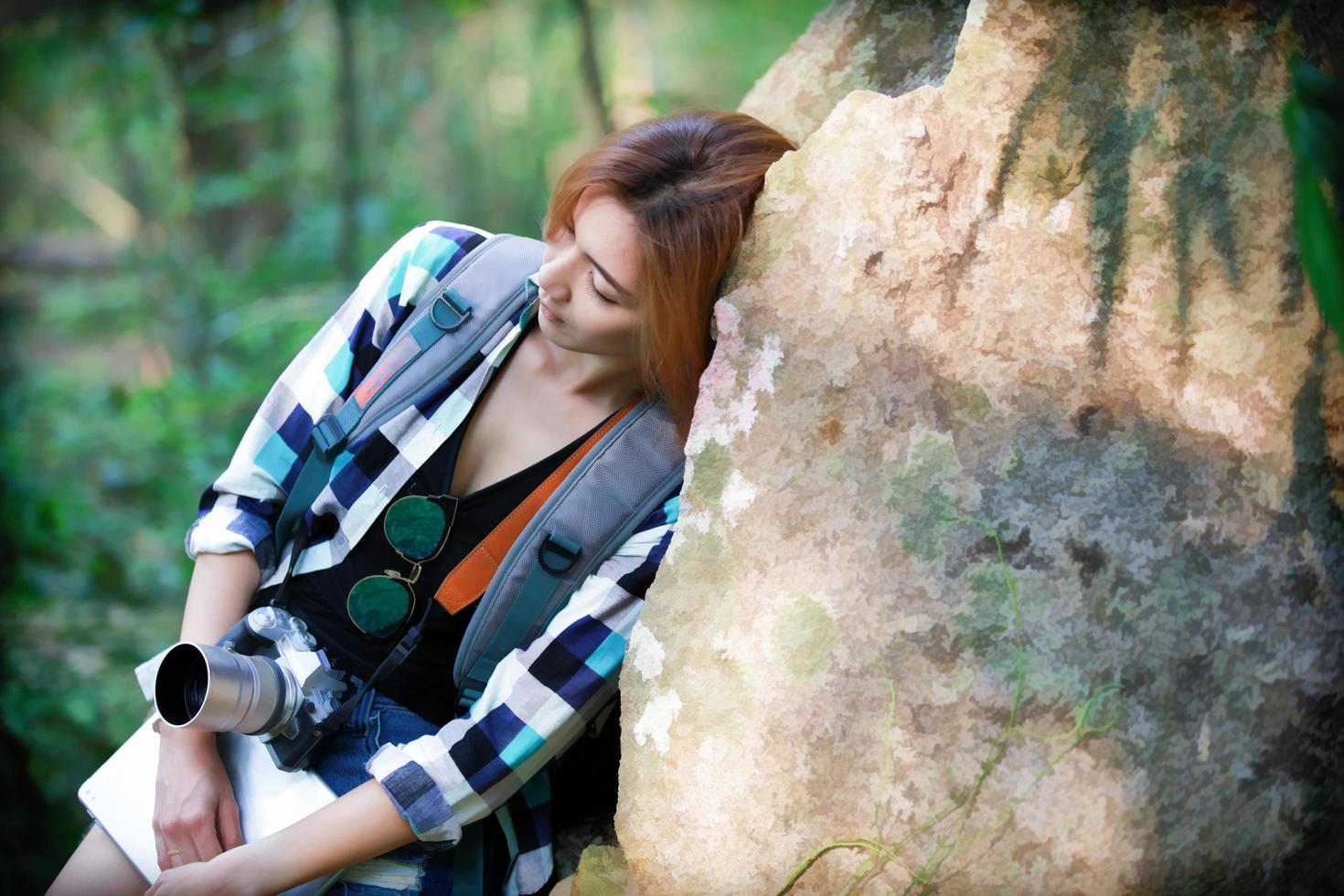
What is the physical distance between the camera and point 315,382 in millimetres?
1642

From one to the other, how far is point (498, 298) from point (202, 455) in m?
2.86

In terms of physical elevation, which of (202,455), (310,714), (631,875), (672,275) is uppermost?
(672,275)

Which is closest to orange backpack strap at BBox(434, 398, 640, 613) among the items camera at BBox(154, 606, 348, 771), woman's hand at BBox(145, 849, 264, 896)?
camera at BBox(154, 606, 348, 771)

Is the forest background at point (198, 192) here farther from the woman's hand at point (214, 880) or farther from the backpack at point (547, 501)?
the woman's hand at point (214, 880)

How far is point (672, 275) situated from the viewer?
55.4 inches

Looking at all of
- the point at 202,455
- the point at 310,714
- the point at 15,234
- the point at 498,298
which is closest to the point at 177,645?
the point at 310,714

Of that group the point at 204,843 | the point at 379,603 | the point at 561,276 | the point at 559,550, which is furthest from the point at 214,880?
the point at 561,276

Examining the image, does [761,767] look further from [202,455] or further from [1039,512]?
[202,455]

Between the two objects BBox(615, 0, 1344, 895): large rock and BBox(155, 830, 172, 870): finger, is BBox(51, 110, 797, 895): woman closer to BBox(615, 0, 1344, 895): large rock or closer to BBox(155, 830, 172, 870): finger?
BBox(155, 830, 172, 870): finger

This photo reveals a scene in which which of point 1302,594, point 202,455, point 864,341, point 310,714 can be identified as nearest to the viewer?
point 1302,594

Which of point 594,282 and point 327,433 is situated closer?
point 594,282

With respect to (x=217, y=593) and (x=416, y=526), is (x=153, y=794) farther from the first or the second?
(x=416, y=526)

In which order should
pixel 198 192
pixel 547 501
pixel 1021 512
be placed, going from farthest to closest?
pixel 198 192 → pixel 547 501 → pixel 1021 512

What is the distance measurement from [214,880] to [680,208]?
1.11 meters
